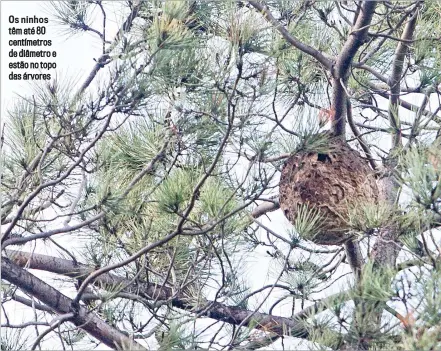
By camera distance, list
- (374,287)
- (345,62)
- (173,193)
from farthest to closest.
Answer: (345,62) → (173,193) → (374,287)

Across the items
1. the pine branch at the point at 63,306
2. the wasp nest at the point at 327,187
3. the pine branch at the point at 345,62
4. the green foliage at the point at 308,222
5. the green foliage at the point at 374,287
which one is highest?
the pine branch at the point at 345,62

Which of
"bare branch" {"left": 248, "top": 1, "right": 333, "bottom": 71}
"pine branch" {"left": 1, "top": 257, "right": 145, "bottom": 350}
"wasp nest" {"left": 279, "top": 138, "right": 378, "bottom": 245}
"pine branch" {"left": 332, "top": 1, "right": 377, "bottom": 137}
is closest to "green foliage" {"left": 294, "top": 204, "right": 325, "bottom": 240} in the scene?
"wasp nest" {"left": 279, "top": 138, "right": 378, "bottom": 245}

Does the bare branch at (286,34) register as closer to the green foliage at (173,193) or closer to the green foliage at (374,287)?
the green foliage at (173,193)

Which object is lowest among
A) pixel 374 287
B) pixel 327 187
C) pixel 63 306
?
pixel 374 287

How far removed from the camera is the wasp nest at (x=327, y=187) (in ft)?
5.46

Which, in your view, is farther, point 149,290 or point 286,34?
point 149,290

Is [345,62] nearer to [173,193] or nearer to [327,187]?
[327,187]

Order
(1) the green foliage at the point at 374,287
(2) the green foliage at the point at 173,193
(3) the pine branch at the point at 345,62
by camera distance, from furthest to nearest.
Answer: (3) the pine branch at the point at 345,62 < (2) the green foliage at the point at 173,193 < (1) the green foliage at the point at 374,287

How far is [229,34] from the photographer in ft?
4.76

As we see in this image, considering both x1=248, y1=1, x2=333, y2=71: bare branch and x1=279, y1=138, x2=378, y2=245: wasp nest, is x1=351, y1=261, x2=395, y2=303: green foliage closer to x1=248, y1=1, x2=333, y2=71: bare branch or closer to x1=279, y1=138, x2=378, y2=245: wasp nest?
x1=279, y1=138, x2=378, y2=245: wasp nest

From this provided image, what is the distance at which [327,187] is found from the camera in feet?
5.50

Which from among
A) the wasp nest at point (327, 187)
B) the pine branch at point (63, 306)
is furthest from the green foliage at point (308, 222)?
the pine branch at point (63, 306)

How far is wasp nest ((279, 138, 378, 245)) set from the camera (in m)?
1.66

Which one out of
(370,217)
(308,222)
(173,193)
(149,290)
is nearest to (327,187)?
(308,222)
